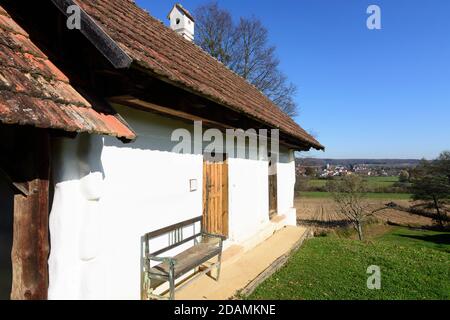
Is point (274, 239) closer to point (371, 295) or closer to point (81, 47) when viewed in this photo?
point (371, 295)

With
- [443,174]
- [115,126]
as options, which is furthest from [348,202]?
[115,126]

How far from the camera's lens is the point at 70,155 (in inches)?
98.9

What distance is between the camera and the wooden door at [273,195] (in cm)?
915

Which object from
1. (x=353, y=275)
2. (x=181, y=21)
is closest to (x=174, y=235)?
(x=353, y=275)

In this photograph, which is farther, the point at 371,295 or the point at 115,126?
the point at 371,295

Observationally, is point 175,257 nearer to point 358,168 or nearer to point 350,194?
point 350,194

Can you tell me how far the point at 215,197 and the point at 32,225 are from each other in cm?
387

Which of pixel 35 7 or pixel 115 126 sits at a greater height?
pixel 35 7

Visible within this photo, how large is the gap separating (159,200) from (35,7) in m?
2.43

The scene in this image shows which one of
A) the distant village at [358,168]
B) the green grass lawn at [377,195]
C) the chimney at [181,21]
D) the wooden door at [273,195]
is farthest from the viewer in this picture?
the distant village at [358,168]

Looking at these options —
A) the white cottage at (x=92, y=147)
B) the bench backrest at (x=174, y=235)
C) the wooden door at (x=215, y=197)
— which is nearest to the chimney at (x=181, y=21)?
the white cottage at (x=92, y=147)

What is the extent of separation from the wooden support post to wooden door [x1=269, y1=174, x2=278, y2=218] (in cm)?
731

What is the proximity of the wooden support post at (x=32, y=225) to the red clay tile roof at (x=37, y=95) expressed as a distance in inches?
9.6

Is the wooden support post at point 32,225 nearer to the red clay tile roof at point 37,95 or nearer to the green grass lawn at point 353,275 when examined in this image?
the red clay tile roof at point 37,95
